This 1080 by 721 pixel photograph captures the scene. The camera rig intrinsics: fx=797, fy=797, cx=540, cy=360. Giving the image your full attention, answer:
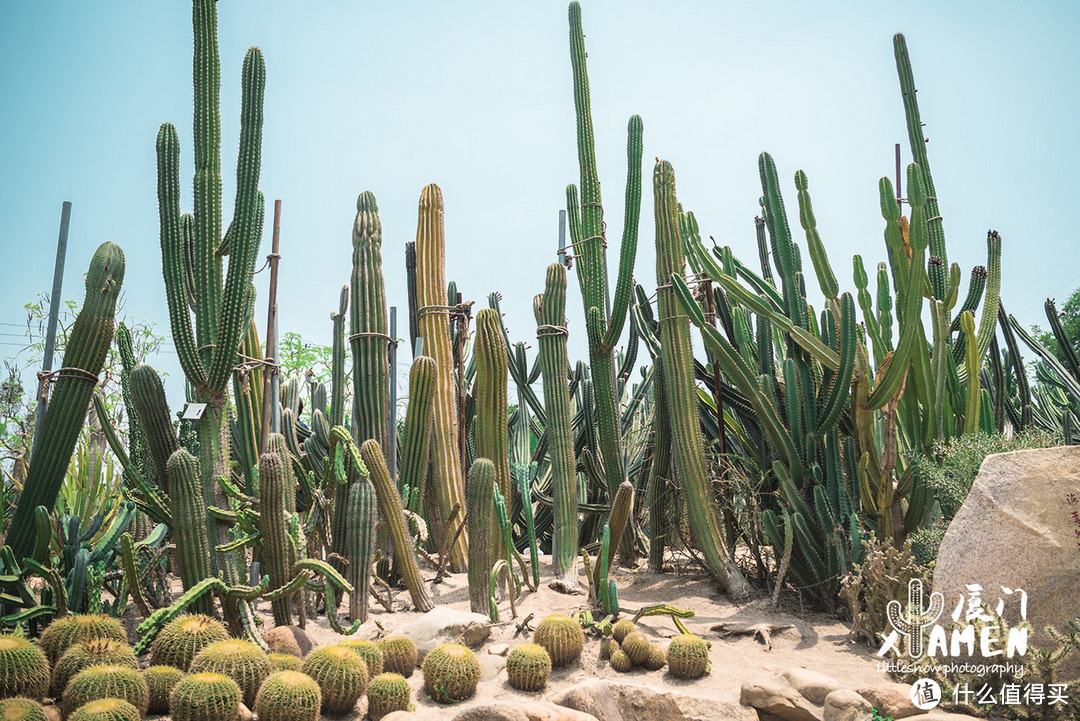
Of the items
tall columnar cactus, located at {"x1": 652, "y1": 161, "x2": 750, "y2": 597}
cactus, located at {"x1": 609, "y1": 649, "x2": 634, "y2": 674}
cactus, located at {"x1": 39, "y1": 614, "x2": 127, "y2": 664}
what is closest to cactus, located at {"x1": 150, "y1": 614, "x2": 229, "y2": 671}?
cactus, located at {"x1": 39, "y1": 614, "x2": 127, "y2": 664}

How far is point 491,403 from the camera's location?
5.68 m

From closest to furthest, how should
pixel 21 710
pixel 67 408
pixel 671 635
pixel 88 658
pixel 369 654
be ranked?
pixel 21 710 → pixel 88 658 → pixel 369 654 → pixel 67 408 → pixel 671 635

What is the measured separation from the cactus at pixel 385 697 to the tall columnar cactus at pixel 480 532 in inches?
44.6

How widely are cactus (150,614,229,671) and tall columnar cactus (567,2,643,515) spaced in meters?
3.41

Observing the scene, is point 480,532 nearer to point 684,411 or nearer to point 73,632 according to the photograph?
point 684,411

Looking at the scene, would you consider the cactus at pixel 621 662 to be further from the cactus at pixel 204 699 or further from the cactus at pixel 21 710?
the cactus at pixel 21 710

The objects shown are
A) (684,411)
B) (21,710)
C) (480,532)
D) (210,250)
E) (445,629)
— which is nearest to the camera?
(21,710)

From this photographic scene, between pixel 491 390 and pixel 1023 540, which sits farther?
pixel 491 390

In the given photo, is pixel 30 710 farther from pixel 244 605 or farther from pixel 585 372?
pixel 585 372

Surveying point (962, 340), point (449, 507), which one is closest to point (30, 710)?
point (449, 507)

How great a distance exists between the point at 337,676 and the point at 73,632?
131 cm

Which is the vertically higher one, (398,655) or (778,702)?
(398,655)

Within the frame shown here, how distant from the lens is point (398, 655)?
434cm

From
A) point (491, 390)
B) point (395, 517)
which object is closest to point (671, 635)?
point (395, 517)
